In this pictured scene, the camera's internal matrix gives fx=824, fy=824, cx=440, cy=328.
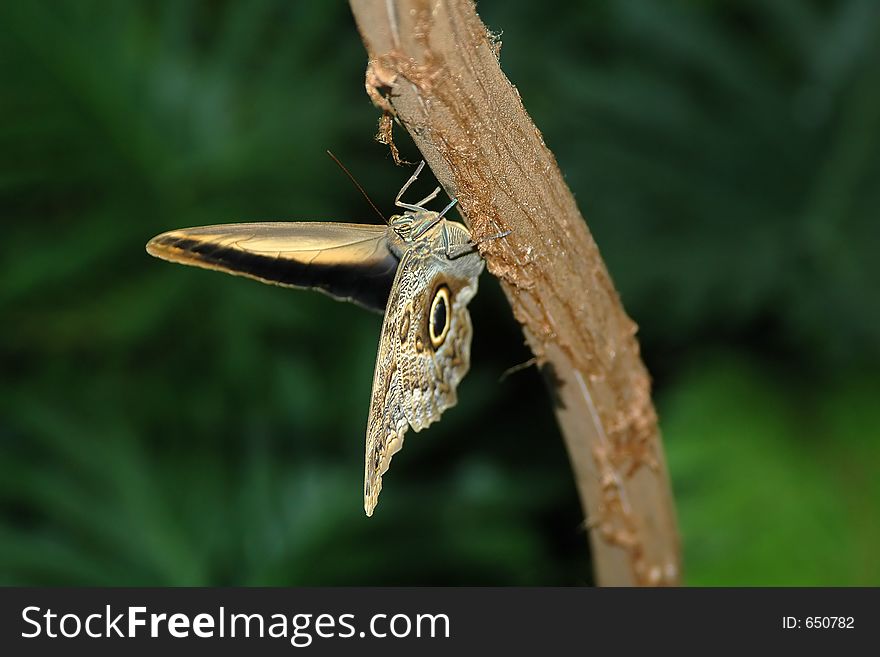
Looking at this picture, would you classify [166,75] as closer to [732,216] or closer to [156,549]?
[156,549]

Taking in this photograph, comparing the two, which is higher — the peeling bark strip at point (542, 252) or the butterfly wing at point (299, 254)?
the butterfly wing at point (299, 254)

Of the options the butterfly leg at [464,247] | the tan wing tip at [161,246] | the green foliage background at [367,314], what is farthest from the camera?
the green foliage background at [367,314]

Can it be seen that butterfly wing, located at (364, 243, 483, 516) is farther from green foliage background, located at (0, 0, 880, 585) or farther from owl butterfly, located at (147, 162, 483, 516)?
green foliage background, located at (0, 0, 880, 585)

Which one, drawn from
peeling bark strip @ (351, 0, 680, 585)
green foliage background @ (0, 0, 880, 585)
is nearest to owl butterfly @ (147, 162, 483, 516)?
peeling bark strip @ (351, 0, 680, 585)

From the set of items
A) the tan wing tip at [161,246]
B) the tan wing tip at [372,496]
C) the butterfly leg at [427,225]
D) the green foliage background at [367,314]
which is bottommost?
the tan wing tip at [372,496]

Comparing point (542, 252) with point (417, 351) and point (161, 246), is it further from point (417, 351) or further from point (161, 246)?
point (161, 246)

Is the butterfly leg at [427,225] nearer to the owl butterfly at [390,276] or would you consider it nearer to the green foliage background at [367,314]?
the owl butterfly at [390,276]

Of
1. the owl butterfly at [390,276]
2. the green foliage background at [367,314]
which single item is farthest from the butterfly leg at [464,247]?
the green foliage background at [367,314]
